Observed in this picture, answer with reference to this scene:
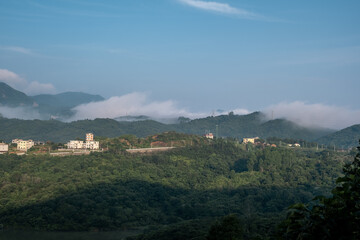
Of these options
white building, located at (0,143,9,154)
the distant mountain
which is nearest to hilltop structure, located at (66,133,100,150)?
white building, located at (0,143,9,154)

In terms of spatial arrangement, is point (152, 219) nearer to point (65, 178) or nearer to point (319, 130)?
point (65, 178)

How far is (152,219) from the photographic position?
41.3 m

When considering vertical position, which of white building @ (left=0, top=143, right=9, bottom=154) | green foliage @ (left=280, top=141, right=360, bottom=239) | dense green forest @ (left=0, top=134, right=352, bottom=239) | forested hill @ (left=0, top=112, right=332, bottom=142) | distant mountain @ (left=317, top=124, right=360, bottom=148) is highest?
Answer: forested hill @ (left=0, top=112, right=332, bottom=142)

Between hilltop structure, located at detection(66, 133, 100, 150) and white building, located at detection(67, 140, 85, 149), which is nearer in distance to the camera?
white building, located at detection(67, 140, 85, 149)

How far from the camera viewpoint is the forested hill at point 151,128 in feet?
382

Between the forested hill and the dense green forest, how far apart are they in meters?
53.9

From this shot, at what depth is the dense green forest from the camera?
125 feet

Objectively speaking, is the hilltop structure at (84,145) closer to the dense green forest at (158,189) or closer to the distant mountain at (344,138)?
the dense green forest at (158,189)

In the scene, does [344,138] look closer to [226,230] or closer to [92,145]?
[92,145]

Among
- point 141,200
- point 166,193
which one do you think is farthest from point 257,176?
point 141,200

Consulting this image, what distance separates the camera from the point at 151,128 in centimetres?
13475

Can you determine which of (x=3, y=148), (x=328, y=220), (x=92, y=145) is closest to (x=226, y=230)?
(x=328, y=220)

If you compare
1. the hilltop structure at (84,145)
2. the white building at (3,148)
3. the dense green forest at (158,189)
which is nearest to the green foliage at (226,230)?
the dense green forest at (158,189)

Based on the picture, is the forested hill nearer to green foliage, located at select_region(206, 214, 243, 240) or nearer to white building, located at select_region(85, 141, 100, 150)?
white building, located at select_region(85, 141, 100, 150)
